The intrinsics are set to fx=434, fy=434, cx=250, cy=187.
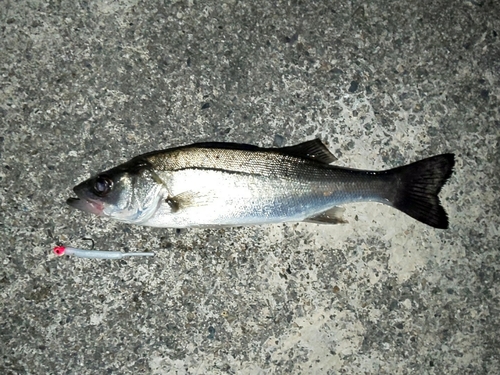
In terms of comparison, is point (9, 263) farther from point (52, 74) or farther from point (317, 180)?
point (317, 180)

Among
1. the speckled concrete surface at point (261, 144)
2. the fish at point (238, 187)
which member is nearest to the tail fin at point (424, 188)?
the fish at point (238, 187)

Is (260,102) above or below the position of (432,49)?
below

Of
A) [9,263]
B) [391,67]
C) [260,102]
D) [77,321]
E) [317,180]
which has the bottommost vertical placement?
[77,321]

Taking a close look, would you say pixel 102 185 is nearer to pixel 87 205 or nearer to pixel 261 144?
pixel 87 205

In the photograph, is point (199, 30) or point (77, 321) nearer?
point (77, 321)

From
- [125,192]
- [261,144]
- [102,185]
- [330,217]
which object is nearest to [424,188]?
[330,217]

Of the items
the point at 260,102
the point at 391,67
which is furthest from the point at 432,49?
the point at 260,102
